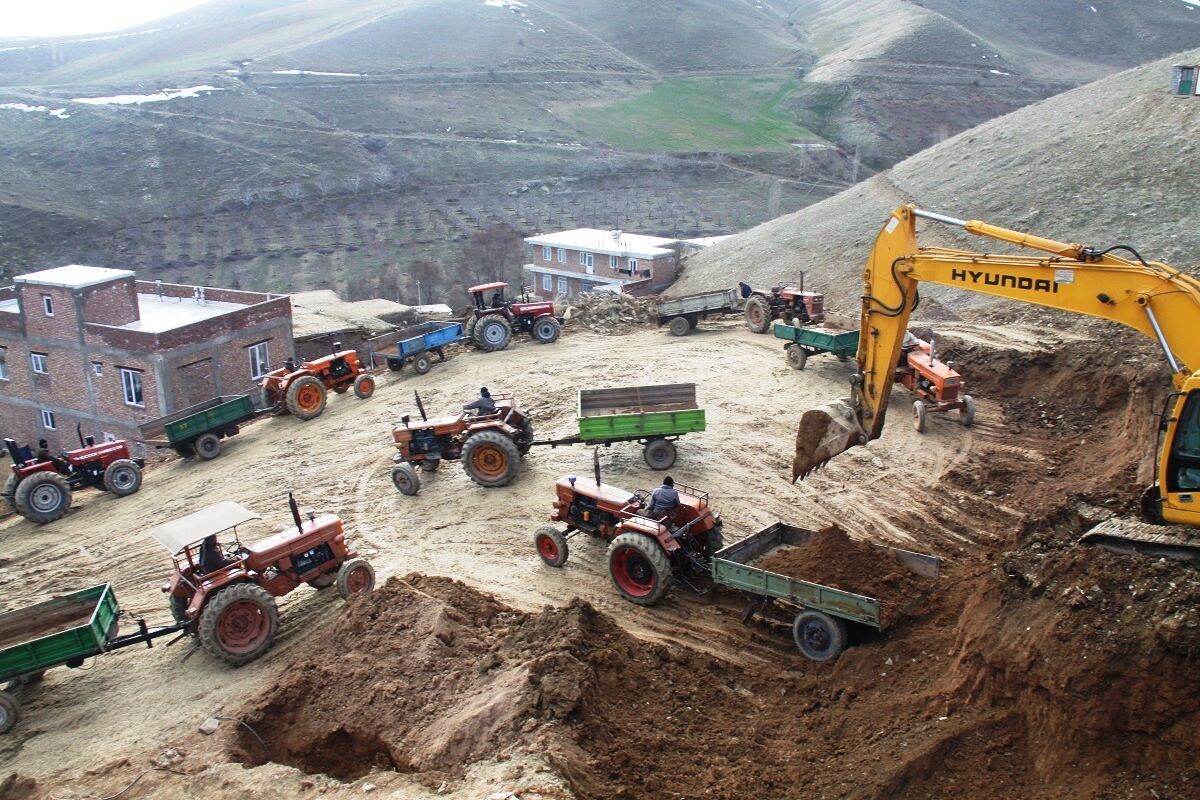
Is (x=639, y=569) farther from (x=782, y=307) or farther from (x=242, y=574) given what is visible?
(x=782, y=307)

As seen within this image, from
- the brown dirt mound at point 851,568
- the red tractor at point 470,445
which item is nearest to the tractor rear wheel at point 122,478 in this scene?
the red tractor at point 470,445

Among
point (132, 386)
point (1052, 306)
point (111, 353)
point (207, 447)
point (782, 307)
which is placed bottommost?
point (132, 386)

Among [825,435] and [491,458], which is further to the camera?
[491,458]

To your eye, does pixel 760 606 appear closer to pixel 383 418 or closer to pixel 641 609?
pixel 641 609

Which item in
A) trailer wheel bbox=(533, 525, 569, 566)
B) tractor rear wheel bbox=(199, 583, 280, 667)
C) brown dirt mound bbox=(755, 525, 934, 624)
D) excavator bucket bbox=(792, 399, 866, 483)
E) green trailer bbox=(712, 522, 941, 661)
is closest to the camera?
green trailer bbox=(712, 522, 941, 661)

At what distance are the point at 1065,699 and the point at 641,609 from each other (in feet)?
18.4

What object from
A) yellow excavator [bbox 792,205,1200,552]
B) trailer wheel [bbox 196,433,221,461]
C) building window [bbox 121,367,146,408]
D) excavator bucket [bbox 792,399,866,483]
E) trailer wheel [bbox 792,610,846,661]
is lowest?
building window [bbox 121,367,146,408]

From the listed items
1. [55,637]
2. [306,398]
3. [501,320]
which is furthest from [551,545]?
[501,320]

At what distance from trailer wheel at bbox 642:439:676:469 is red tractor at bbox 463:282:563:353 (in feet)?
32.2

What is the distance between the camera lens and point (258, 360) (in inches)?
1163

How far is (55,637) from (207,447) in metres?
10.3

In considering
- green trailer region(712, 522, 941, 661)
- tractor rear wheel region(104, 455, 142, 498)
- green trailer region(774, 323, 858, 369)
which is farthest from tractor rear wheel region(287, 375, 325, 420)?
green trailer region(712, 522, 941, 661)

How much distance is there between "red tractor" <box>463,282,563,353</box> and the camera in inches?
1025

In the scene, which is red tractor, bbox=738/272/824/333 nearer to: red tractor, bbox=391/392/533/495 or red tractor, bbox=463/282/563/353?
red tractor, bbox=463/282/563/353
